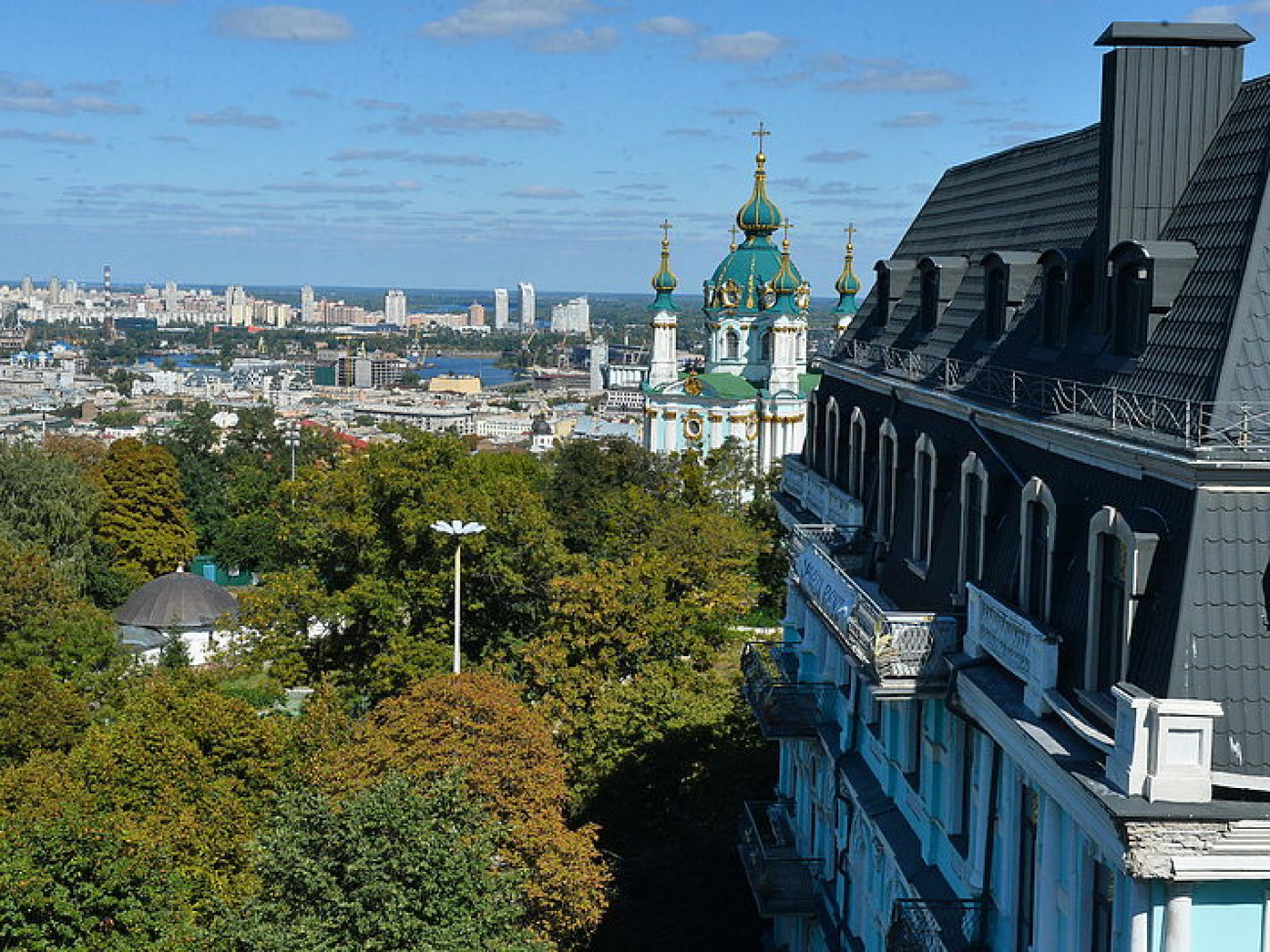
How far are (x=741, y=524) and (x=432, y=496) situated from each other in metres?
23.4

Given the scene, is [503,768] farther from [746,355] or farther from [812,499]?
[746,355]

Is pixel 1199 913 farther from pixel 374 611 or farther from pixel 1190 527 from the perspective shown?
pixel 374 611

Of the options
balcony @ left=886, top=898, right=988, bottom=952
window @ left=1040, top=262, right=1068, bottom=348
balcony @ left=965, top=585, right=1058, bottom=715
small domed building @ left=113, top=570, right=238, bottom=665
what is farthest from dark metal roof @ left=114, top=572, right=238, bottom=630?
window @ left=1040, top=262, right=1068, bottom=348

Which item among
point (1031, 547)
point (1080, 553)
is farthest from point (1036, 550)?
point (1080, 553)

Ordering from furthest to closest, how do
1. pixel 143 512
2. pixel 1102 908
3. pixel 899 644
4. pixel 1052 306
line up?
pixel 143 512 → pixel 899 644 → pixel 1052 306 → pixel 1102 908

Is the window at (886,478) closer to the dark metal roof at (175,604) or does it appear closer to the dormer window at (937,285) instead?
Answer: the dormer window at (937,285)

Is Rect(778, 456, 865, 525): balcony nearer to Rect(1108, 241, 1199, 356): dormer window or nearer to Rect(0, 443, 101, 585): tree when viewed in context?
Rect(1108, 241, 1199, 356): dormer window

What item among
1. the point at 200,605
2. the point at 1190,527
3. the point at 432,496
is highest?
the point at 1190,527

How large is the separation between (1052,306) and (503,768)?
14735mm

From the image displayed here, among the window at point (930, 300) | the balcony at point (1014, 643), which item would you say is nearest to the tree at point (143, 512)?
the window at point (930, 300)

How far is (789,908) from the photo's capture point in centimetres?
2158

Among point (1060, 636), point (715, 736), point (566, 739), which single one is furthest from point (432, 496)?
point (1060, 636)

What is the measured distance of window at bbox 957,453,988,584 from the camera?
14023 millimetres

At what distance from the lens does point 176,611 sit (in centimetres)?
5741
